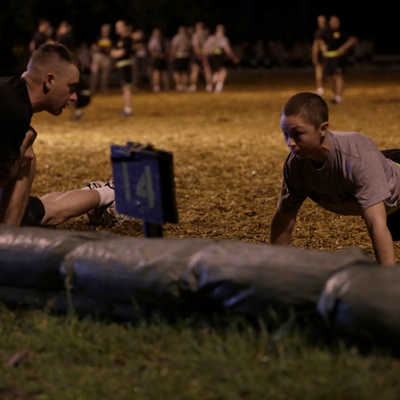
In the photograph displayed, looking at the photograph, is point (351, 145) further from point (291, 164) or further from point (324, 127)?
point (291, 164)

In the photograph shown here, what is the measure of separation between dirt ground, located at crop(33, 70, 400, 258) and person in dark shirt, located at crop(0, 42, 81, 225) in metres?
1.68

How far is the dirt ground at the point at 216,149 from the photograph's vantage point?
315 inches

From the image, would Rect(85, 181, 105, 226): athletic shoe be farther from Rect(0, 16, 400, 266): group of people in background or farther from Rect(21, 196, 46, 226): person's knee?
Rect(21, 196, 46, 226): person's knee

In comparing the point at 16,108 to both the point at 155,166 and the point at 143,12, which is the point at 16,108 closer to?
the point at 155,166

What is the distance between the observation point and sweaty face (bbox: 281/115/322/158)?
5297 millimetres

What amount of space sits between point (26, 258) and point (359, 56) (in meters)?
40.5

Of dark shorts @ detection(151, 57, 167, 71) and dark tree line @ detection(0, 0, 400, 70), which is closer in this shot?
dark shorts @ detection(151, 57, 167, 71)

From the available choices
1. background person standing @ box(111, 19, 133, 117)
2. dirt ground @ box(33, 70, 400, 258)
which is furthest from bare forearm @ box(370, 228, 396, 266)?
background person standing @ box(111, 19, 133, 117)

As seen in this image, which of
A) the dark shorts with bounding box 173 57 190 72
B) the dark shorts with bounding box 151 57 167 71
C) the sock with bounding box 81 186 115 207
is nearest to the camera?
the sock with bounding box 81 186 115 207

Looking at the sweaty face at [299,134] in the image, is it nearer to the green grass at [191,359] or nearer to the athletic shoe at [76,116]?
the green grass at [191,359]

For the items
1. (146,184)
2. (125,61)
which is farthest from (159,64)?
(146,184)

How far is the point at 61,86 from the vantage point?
6.07 meters

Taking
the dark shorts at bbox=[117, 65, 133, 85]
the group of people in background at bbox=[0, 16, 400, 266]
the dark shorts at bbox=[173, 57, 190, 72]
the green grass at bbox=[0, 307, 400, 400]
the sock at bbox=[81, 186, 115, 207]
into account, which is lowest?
the dark shorts at bbox=[173, 57, 190, 72]

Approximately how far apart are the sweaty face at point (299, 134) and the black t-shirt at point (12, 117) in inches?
62.9
